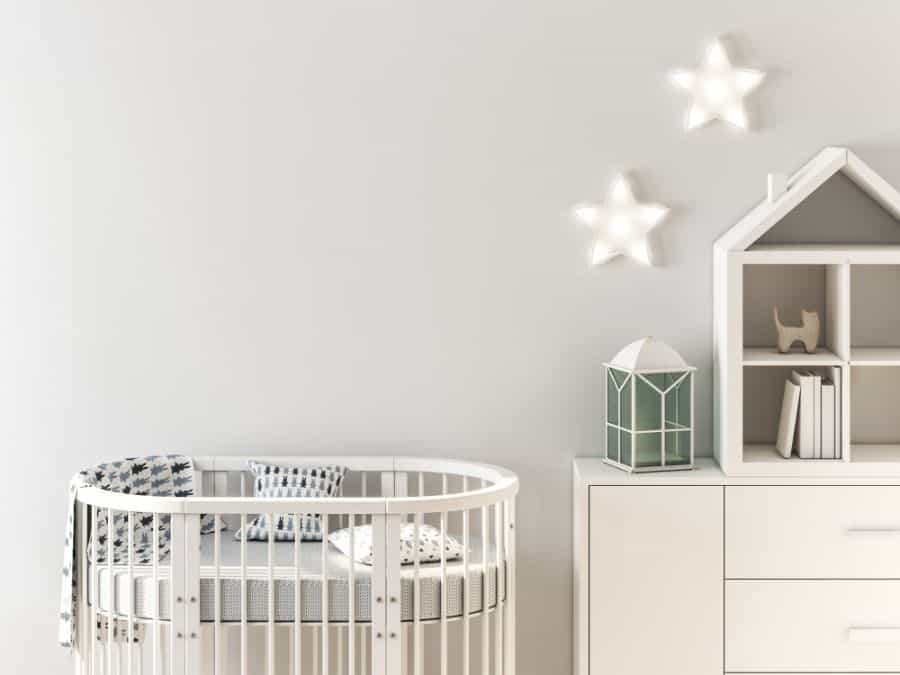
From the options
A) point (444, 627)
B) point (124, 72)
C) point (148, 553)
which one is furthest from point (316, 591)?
point (124, 72)

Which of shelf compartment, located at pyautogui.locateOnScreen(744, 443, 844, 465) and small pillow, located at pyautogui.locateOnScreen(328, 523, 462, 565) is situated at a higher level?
shelf compartment, located at pyautogui.locateOnScreen(744, 443, 844, 465)

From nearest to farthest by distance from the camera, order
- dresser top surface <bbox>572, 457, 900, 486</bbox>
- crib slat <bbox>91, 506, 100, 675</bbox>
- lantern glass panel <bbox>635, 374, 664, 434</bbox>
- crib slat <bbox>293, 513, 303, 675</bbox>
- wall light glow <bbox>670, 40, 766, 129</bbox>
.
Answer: crib slat <bbox>293, 513, 303, 675</bbox>, crib slat <bbox>91, 506, 100, 675</bbox>, dresser top surface <bbox>572, 457, 900, 486</bbox>, lantern glass panel <bbox>635, 374, 664, 434</bbox>, wall light glow <bbox>670, 40, 766, 129</bbox>

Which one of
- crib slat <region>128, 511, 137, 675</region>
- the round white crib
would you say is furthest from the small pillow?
crib slat <region>128, 511, 137, 675</region>

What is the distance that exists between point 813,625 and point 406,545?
97cm

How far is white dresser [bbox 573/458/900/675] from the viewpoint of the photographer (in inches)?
110

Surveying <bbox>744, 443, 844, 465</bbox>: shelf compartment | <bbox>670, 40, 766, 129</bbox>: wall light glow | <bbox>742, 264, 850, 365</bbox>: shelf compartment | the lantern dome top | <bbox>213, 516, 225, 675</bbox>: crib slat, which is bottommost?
<bbox>213, 516, 225, 675</bbox>: crib slat

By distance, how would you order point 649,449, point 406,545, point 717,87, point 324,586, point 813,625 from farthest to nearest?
point 717,87
point 649,449
point 813,625
point 406,545
point 324,586

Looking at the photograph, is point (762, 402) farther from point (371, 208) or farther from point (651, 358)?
point (371, 208)

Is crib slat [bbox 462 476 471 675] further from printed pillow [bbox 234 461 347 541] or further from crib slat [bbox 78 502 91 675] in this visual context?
crib slat [bbox 78 502 91 675]

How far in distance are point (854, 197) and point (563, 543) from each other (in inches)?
45.6

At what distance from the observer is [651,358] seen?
289 cm

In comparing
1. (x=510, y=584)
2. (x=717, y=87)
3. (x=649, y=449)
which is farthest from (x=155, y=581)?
(x=717, y=87)

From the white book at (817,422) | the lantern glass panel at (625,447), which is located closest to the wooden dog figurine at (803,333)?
the white book at (817,422)

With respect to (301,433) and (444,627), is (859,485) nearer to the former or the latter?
(444,627)
